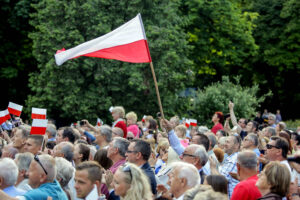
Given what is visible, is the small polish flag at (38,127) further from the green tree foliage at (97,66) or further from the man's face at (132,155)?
the green tree foliage at (97,66)

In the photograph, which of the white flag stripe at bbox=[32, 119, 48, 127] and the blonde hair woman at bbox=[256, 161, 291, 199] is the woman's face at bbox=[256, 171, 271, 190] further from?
the white flag stripe at bbox=[32, 119, 48, 127]

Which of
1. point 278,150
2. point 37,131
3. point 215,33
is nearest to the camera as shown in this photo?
point 278,150

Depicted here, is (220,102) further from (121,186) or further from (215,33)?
(121,186)

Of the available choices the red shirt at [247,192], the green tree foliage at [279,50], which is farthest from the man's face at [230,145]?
the green tree foliage at [279,50]

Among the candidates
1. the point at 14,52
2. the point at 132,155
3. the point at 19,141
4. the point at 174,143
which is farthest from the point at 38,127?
the point at 14,52

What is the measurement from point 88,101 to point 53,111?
2258 mm

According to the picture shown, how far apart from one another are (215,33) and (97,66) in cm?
950

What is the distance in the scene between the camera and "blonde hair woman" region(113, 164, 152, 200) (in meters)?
4.91

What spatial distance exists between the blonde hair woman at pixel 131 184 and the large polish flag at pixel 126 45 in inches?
162

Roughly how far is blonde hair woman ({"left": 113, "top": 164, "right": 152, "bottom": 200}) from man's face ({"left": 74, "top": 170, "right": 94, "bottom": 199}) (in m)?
0.38

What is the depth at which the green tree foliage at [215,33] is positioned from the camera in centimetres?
2738

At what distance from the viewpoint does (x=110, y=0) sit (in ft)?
69.7

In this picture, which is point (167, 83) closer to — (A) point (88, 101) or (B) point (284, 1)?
(A) point (88, 101)

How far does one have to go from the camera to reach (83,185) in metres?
5.26
